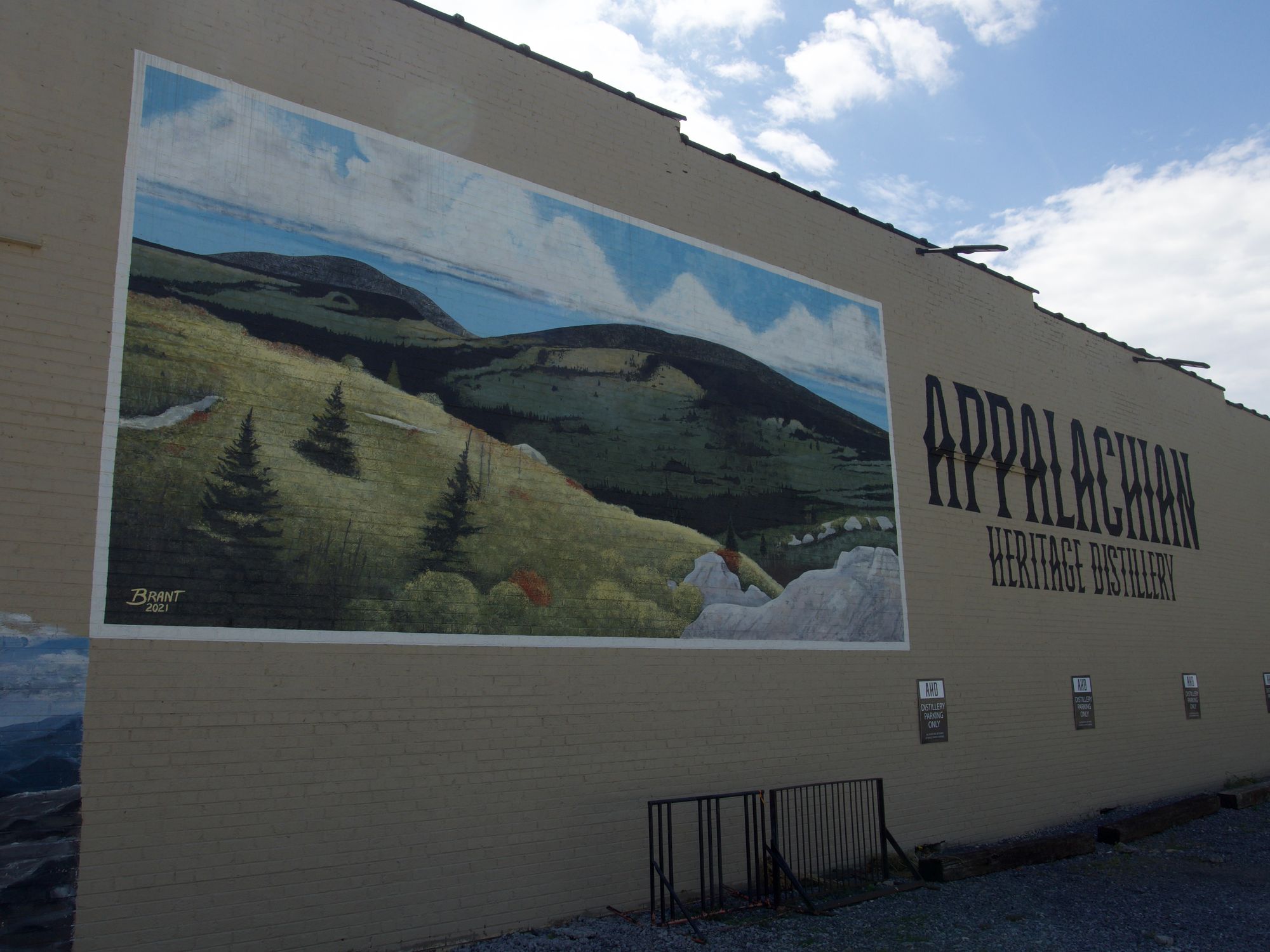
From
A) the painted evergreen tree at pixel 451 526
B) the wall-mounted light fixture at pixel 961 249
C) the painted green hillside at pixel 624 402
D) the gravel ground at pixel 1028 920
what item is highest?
the wall-mounted light fixture at pixel 961 249

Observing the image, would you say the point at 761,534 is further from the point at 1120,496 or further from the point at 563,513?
the point at 1120,496

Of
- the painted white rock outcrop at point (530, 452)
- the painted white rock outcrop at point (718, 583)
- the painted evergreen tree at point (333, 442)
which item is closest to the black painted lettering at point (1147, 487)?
the painted white rock outcrop at point (718, 583)

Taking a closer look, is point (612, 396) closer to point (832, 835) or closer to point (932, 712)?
point (832, 835)

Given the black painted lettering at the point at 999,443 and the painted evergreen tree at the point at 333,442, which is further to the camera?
the black painted lettering at the point at 999,443

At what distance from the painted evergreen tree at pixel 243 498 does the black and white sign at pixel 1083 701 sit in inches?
462

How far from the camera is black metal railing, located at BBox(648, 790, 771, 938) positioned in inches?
333

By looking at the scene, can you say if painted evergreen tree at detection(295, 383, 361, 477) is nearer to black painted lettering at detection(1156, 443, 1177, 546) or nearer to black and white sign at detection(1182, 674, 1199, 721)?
black painted lettering at detection(1156, 443, 1177, 546)

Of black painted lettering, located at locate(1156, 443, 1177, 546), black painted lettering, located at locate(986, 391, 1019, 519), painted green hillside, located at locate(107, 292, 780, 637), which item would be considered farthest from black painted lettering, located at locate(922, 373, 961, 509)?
black painted lettering, located at locate(1156, 443, 1177, 546)

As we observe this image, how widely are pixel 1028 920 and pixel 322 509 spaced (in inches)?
283

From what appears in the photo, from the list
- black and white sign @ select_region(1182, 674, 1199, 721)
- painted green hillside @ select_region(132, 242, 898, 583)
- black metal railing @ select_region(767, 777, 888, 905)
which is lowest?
black metal railing @ select_region(767, 777, 888, 905)

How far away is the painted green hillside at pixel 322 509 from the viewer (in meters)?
6.86

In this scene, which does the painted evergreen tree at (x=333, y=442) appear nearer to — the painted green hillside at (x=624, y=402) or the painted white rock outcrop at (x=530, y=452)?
the painted green hillside at (x=624, y=402)

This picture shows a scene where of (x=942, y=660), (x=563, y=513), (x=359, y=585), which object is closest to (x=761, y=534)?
(x=563, y=513)

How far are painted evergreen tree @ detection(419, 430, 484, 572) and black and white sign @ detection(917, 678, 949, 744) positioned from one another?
6237mm
